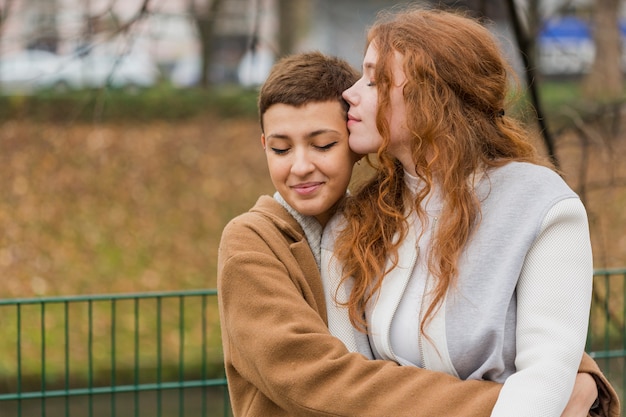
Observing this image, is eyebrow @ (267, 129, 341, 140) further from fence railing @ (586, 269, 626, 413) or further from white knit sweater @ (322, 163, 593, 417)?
fence railing @ (586, 269, 626, 413)

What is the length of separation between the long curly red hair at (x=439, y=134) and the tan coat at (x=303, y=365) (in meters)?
0.15

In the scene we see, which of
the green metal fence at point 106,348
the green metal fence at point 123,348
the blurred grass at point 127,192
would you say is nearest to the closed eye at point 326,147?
the green metal fence at point 123,348

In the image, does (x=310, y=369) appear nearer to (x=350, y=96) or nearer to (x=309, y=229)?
(x=309, y=229)

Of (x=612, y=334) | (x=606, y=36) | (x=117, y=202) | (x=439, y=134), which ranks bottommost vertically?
(x=612, y=334)

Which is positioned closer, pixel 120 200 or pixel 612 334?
pixel 612 334

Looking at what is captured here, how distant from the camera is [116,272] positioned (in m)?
9.77

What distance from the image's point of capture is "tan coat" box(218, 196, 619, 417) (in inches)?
85.4

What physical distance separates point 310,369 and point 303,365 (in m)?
0.02

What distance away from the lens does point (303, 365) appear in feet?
7.18

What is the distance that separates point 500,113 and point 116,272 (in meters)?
7.79

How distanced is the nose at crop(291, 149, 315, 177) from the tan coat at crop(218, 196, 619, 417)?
19 cm

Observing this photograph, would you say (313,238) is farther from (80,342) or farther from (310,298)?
(80,342)

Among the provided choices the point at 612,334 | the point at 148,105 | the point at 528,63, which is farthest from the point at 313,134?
the point at 148,105

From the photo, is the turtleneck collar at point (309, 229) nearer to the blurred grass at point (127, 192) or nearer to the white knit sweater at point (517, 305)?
the white knit sweater at point (517, 305)
